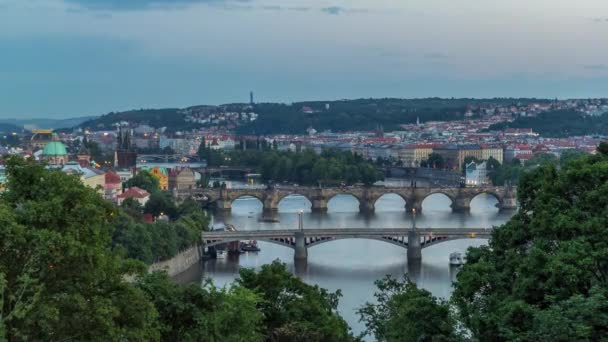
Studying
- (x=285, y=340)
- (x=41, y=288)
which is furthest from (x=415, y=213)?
(x=41, y=288)

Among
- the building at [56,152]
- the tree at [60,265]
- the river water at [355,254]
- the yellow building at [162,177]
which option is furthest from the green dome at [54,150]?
the tree at [60,265]

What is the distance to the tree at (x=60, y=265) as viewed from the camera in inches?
402

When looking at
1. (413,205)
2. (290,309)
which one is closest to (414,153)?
(413,205)

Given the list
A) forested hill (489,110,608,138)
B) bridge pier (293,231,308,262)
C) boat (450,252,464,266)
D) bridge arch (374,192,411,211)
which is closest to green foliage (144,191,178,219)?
bridge pier (293,231,308,262)

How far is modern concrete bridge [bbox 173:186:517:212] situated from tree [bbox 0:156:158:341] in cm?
4166

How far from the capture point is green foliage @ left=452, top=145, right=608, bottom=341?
10727 mm

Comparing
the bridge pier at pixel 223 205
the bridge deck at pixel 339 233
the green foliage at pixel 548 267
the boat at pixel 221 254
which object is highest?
the green foliage at pixel 548 267

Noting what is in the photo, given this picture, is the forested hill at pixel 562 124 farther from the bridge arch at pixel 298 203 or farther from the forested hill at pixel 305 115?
the bridge arch at pixel 298 203

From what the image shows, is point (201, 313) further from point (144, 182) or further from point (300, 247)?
point (144, 182)

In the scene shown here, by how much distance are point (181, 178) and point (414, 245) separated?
32.3 meters

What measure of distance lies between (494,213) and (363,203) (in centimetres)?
611

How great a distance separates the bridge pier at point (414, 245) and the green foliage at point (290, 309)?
63.4 feet

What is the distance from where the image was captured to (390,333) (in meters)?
13.3

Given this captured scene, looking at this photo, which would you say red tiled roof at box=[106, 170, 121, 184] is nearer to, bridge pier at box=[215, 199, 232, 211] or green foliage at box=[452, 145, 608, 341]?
bridge pier at box=[215, 199, 232, 211]
